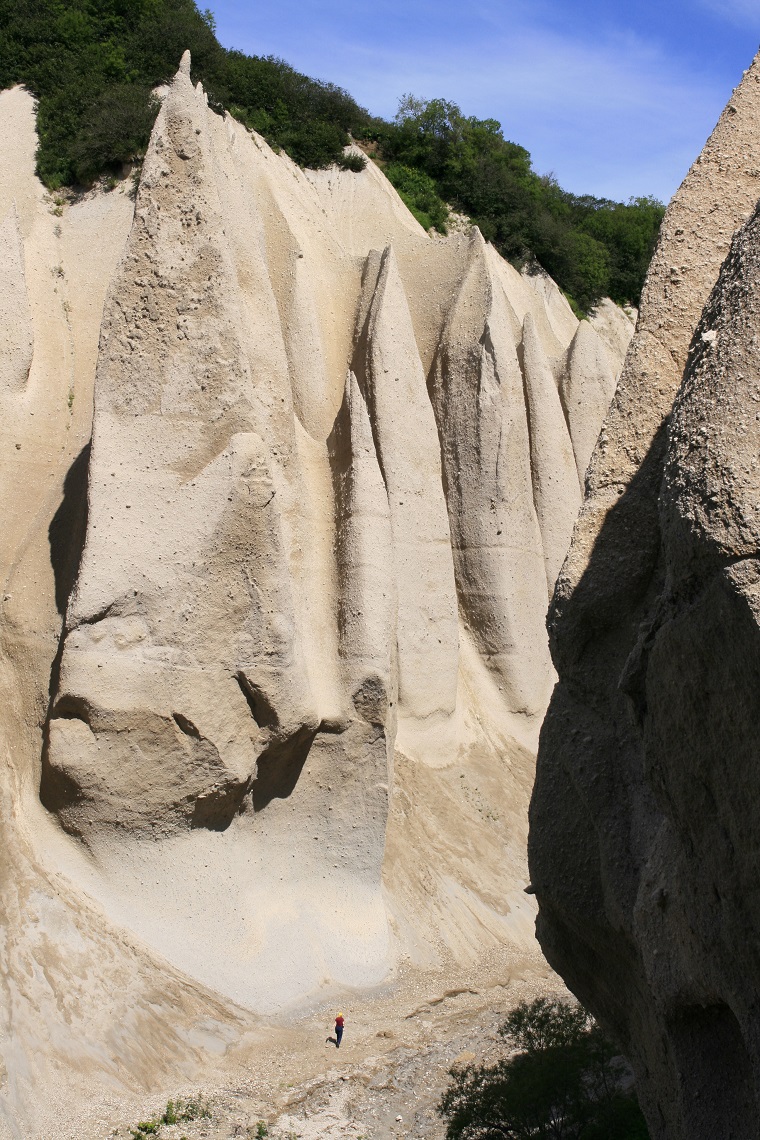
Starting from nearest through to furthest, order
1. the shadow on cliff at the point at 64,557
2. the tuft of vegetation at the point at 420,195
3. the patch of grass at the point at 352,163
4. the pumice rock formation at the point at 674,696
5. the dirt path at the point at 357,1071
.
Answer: the pumice rock formation at the point at 674,696
the dirt path at the point at 357,1071
the shadow on cliff at the point at 64,557
the patch of grass at the point at 352,163
the tuft of vegetation at the point at 420,195

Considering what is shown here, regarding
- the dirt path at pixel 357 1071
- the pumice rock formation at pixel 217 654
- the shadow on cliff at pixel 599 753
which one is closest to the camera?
the shadow on cliff at pixel 599 753

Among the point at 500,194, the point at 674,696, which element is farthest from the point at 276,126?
the point at 674,696

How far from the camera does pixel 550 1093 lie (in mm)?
6719

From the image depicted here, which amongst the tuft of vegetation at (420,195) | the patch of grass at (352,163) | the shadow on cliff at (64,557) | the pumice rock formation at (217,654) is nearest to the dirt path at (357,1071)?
the pumice rock formation at (217,654)

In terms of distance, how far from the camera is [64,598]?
9.18m

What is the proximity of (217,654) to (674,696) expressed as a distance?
5716 mm

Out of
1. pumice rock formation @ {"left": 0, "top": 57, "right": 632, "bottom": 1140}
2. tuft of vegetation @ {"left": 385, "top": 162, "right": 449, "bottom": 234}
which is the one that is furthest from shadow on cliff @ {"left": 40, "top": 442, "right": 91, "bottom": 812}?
tuft of vegetation @ {"left": 385, "top": 162, "right": 449, "bottom": 234}

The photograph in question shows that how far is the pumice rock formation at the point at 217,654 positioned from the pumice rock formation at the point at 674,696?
4.03 meters

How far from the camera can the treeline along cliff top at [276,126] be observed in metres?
14.0

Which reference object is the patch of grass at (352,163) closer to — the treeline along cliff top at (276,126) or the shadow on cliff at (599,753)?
the treeline along cliff top at (276,126)

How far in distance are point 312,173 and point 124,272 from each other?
907 centimetres

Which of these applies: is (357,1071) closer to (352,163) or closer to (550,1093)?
(550,1093)

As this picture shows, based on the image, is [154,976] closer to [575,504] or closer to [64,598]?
[64,598]

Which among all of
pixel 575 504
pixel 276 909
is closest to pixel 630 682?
pixel 276 909
